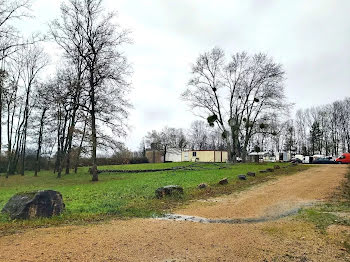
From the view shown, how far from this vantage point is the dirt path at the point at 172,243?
4.67 m

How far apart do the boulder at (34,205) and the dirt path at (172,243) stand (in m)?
1.32

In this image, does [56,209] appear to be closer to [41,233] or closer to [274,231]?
[41,233]

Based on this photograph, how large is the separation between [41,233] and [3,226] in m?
1.33

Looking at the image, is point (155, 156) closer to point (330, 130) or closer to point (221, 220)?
point (330, 130)

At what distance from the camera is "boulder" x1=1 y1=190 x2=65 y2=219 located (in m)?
7.25

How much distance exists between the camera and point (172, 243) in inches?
212

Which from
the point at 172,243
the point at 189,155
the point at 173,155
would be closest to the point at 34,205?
the point at 172,243

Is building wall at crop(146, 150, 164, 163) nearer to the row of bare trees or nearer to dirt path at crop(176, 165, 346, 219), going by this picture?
the row of bare trees

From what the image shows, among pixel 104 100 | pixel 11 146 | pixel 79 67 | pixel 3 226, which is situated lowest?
pixel 3 226

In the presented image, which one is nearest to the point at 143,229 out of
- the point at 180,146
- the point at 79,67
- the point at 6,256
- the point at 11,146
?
the point at 6,256

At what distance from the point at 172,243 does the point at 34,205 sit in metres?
4.10

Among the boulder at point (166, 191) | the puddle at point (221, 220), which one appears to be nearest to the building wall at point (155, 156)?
the boulder at point (166, 191)

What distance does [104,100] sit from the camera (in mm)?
21844

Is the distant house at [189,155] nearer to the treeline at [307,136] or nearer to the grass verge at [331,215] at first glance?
the treeline at [307,136]
